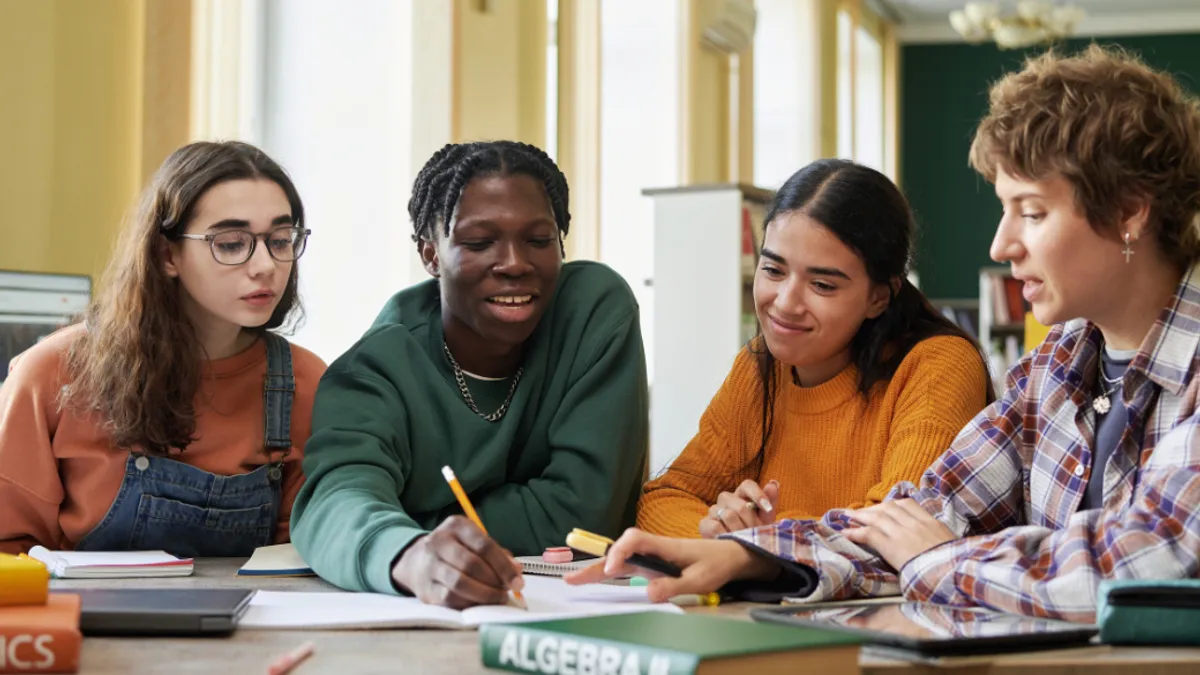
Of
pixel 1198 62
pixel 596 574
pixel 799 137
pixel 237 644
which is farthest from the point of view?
pixel 1198 62

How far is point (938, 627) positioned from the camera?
47.8 inches

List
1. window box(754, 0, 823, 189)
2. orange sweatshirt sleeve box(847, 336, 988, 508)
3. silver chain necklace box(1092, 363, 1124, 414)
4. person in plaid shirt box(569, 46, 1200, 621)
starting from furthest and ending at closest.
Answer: window box(754, 0, 823, 189) → orange sweatshirt sleeve box(847, 336, 988, 508) → silver chain necklace box(1092, 363, 1124, 414) → person in plaid shirt box(569, 46, 1200, 621)

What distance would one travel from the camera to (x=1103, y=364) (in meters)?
1.59

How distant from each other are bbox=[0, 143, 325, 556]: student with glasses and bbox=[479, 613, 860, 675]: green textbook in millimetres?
1112

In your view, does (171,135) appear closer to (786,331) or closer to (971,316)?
(786,331)

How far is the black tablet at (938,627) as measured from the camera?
1.10 meters

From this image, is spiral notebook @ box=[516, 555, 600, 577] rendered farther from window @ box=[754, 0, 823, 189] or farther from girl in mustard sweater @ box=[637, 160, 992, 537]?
window @ box=[754, 0, 823, 189]

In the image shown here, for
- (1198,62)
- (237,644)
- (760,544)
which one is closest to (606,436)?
(760,544)

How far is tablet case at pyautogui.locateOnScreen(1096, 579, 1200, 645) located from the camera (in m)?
1.17

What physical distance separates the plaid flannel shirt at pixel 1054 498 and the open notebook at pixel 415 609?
0.19 meters

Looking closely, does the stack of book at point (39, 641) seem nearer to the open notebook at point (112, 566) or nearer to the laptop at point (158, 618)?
the laptop at point (158, 618)

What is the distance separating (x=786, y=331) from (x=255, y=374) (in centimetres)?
88

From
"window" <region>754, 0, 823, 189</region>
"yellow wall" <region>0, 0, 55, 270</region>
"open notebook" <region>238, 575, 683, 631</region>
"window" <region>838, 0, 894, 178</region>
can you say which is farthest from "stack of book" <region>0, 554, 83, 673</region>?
"window" <region>838, 0, 894, 178</region>

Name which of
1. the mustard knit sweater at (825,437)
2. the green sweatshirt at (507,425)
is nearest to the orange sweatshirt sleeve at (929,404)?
the mustard knit sweater at (825,437)
